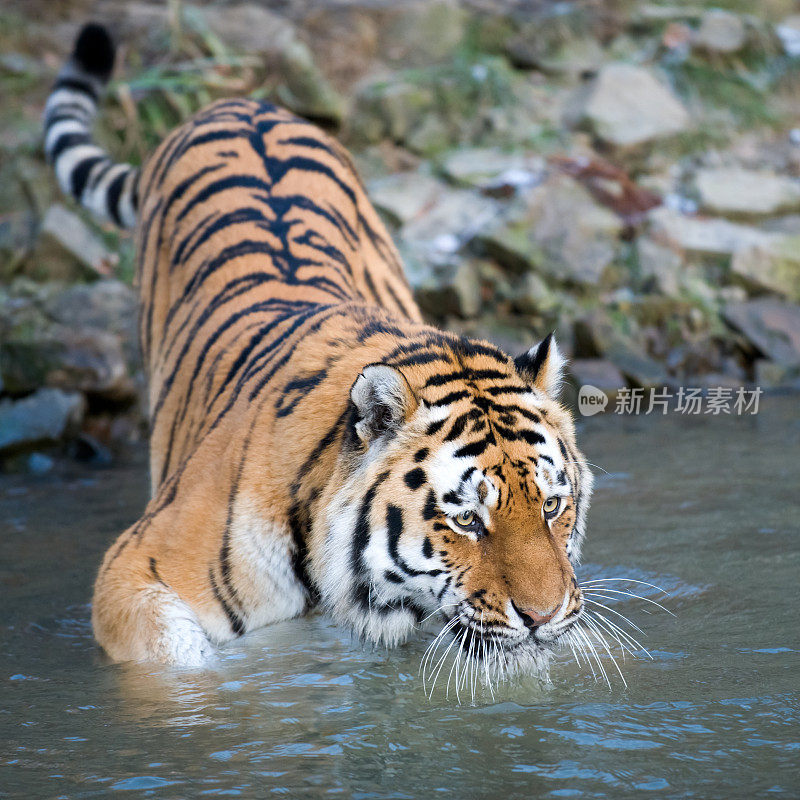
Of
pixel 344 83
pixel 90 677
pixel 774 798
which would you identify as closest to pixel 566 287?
pixel 344 83

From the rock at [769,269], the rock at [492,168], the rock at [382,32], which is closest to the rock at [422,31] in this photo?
the rock at [382,32]

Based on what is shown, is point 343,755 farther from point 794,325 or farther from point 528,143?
point 528,143

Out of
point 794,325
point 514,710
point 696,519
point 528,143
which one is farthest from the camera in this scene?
point 528,143

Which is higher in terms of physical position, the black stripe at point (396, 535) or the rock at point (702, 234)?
the rock at point (702, 234)

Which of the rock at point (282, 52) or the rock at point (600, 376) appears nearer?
the rock at point (600, 376)

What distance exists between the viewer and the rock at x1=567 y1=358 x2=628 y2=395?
254 inches

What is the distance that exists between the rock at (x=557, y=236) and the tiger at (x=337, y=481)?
3.33 metres

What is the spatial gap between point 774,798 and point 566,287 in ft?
17.0

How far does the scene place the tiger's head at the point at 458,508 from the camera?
248cm

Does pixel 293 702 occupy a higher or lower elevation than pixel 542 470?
lower

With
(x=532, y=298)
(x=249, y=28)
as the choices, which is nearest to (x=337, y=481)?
(x=532, y=298)

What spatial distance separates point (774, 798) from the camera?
2148 mm

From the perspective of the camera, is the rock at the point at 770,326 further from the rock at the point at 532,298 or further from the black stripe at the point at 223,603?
the black stripe at the point at 223,603

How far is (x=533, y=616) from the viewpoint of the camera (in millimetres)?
2424
